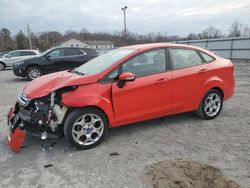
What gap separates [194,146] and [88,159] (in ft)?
5.60

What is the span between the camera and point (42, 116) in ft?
13.1

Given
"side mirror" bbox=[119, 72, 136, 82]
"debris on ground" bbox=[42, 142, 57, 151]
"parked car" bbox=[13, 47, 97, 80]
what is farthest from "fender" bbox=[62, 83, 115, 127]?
"parked car" bbox=[13, 47, 97, 80]

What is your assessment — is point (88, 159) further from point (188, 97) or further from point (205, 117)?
point (205, 117)

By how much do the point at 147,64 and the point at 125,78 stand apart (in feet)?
2.36

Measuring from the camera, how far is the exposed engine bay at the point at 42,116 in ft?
13.1

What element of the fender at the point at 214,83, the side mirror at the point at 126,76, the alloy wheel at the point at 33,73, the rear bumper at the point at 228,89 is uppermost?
the side mirror at the point at 126,76

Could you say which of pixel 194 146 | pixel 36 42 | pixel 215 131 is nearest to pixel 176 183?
pixel 194 146

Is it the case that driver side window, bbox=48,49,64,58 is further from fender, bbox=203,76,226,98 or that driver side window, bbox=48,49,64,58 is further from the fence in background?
the fence in background

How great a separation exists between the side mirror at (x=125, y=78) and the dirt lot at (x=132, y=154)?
1.02 metres

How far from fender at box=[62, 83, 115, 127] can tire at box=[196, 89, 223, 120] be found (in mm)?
2064

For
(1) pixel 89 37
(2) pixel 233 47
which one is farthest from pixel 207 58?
(1) pixel 89 37

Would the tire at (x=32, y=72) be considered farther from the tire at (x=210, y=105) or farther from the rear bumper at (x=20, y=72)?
the tire at (x=210, y=105)

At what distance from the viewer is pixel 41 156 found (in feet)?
13.0

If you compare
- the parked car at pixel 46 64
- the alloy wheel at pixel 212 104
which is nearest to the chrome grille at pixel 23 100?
the alloy wheel at pixel 212 104
